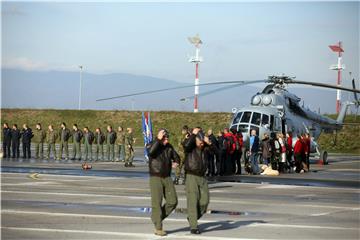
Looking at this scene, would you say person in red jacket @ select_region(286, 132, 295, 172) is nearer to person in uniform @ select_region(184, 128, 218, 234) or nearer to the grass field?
person in uniform @ select_region(184, 128, 218, 234)

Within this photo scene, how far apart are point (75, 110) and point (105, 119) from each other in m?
4.43

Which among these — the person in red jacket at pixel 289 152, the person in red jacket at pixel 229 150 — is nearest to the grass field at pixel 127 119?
the person in red jacket at pixel 289 152

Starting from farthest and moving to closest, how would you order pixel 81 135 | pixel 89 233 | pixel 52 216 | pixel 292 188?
pixel 81 135
pixel 292 188
pixel 52 216
pixel 89 233

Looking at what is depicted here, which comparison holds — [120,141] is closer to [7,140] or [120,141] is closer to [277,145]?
[7,140]

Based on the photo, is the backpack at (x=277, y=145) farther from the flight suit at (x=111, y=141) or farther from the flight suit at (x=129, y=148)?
the flight suit at (x=111, y=141)

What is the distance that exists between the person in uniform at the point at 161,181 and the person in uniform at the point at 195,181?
262 millimetres

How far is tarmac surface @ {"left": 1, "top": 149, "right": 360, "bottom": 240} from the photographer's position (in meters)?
11.6

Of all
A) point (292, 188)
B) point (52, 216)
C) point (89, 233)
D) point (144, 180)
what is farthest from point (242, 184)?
point (89, 233)

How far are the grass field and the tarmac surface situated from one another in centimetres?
3563

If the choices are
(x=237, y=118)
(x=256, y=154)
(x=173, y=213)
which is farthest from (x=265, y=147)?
(x=173, y=213)

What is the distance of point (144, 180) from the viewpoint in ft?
71.4

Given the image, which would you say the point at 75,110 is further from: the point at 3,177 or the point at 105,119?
the point at 3,177

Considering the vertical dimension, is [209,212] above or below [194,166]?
below

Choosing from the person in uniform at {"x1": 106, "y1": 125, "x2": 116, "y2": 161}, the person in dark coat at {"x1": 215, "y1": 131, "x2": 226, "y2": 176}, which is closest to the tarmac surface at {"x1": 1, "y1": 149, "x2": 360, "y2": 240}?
the person in dark coat at {"x1": 215, "y1": 131, "x2": 226, "y2": 176}
